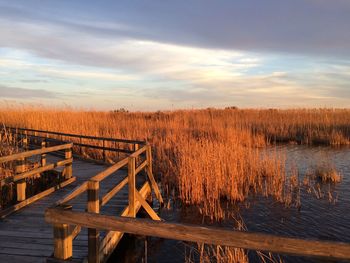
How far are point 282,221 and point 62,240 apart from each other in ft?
18.4

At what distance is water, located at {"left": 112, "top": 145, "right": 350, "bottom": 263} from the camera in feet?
20.7

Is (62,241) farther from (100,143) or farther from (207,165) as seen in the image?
(100,143)

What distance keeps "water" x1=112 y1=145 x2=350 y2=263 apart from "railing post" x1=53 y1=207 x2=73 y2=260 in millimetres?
3184

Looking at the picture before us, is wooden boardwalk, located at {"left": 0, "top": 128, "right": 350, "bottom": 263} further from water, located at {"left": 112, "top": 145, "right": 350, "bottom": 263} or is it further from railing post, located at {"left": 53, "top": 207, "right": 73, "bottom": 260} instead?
water, located at {"left": 112, "top": 145, "right": 350, "bottom": 263}

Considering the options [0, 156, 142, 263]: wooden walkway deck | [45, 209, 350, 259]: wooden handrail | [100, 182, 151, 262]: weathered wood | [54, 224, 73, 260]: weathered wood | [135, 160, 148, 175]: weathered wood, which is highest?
[45, 209, 350, 259]: wooden handrail

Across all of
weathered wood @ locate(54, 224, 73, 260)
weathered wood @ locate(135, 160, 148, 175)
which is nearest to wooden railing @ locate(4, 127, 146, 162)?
weathered wood @ locate(135, 160, 148, 175)

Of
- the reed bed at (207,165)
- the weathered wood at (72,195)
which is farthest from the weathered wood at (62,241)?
the reed bed at (207,165)

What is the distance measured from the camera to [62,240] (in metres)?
3.05

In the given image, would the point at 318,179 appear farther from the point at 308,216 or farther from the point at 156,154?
the point at 156,154

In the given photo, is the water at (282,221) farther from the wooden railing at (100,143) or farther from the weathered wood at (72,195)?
the weathered wood at (72,195)

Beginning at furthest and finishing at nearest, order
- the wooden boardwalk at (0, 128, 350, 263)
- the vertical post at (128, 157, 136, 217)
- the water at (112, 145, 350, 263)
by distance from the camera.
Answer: the water at (112, 145, 350, 263)
the vertical post at (128, 157, 136, 217)
the wooden boardwalk at (0, 128, 350, 263)

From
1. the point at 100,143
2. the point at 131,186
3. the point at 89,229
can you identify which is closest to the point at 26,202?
the point at 131,186

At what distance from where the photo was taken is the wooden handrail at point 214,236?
2201mm

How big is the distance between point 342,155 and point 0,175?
1334 centimetres
